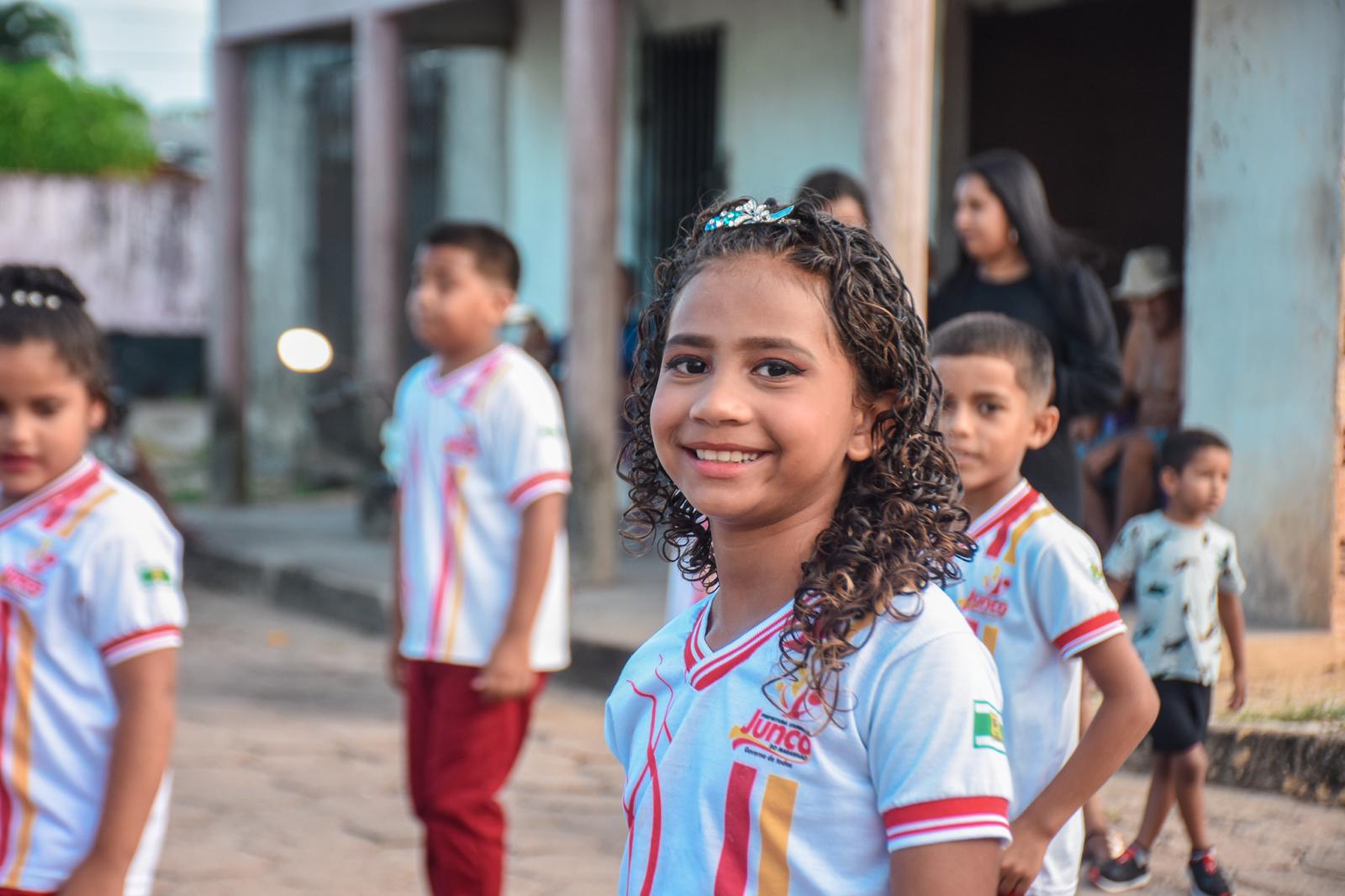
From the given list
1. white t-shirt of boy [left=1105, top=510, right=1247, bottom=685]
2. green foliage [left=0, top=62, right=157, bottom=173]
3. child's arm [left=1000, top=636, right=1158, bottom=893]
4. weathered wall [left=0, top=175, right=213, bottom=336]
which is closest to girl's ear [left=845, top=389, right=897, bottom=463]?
child's arm [left=1000, top=636, right=1158, bottom=893]

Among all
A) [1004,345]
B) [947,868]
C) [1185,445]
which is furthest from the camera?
[1185,445]

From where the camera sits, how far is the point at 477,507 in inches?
143

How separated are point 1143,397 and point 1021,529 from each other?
434 cm

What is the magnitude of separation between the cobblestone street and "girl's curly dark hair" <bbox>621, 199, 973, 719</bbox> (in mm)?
2609

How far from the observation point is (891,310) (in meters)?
1.59

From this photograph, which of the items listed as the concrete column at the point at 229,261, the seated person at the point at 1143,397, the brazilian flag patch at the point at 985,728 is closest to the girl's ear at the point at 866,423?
the brazilian flag patch at the point at 985,728

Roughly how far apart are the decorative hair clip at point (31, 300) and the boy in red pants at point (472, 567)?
1163 millimetres

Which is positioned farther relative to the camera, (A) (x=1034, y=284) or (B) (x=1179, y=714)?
(A) (x=1034, y=284)

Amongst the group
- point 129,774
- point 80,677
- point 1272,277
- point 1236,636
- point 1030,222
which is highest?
point 1030,222

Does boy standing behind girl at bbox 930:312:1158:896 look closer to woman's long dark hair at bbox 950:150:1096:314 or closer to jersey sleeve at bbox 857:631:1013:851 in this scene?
jersey sleeve at bbox 857:631:1013:851

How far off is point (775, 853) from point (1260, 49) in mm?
A: 4721

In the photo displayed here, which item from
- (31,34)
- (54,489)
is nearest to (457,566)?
(54,489)

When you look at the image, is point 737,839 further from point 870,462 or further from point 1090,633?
point 1090,633

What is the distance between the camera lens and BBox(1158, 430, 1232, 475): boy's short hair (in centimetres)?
378
